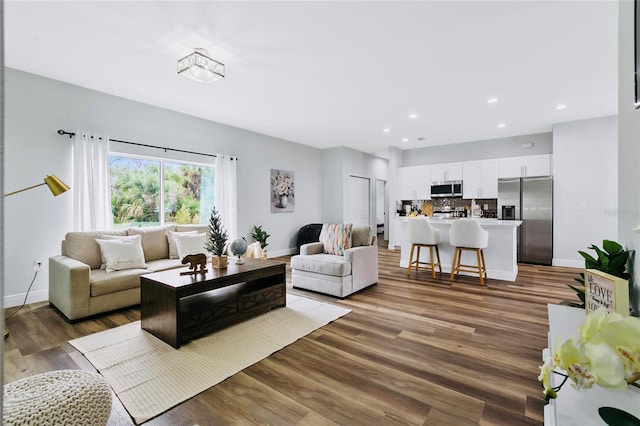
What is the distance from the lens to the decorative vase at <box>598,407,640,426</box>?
47 centimetres

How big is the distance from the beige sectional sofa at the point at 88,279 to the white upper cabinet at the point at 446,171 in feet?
19.6

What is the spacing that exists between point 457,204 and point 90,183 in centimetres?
717

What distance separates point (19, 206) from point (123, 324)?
198 centimetres

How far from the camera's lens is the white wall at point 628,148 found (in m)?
1.13

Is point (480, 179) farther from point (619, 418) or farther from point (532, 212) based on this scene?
point (619, 418)

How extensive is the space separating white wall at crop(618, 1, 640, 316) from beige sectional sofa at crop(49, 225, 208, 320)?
394 centimetres

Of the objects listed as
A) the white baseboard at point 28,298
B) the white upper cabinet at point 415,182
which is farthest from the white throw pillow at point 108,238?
the white upper cabinet at point 415,182

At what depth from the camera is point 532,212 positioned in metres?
5.73

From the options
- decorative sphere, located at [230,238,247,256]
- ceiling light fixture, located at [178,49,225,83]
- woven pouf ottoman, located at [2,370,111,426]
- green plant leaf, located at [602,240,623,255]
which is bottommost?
woven pouf ottoman, located at [2,370,111,426]

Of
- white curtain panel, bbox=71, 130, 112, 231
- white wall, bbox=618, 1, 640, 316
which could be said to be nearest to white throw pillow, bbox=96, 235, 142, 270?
white curtain panel, bbox=71, 130, 112, 231

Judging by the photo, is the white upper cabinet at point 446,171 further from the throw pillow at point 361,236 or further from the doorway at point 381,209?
the throw pillow at point 361,236

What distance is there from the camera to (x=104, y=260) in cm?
339

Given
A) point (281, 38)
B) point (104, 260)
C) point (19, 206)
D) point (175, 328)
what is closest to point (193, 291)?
point (175, 328)

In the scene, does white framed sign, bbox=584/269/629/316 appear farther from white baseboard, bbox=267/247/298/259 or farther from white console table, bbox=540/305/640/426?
white baseboard, bbox=267/247/298/259
